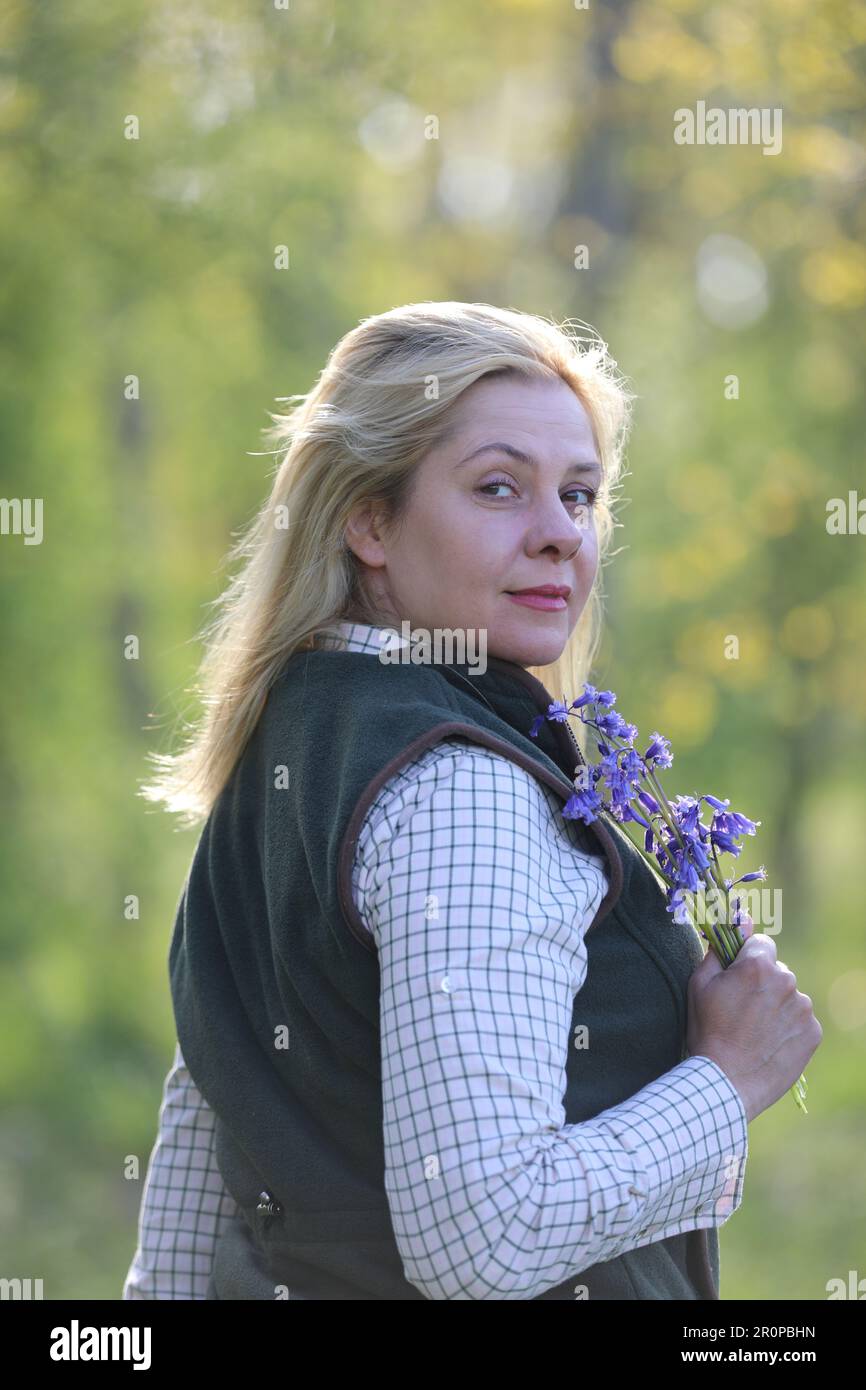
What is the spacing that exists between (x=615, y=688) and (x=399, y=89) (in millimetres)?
3404

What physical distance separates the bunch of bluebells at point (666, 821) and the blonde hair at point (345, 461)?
1.11 feet

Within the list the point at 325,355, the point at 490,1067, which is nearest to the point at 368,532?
the point at 490,1067

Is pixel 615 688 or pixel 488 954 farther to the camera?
pixel 615 688

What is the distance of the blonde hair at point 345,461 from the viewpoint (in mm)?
1951

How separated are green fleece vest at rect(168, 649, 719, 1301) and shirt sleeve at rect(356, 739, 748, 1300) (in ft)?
0.18

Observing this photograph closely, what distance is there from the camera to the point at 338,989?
5.51ft

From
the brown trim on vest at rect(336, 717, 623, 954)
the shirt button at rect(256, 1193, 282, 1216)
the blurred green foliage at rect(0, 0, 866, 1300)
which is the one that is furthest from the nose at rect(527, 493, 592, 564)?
the blurred green foliage at rect(0, 0, 866, 1300)

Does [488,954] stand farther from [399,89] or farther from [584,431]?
[399,89]

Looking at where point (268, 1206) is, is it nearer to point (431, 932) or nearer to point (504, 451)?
point (431, 932)

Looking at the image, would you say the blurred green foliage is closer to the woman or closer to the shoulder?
the woman

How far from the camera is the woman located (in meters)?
1.51

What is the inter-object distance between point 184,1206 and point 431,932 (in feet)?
2.90

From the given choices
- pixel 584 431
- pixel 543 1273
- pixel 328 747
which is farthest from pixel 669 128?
pixel 543 1273
